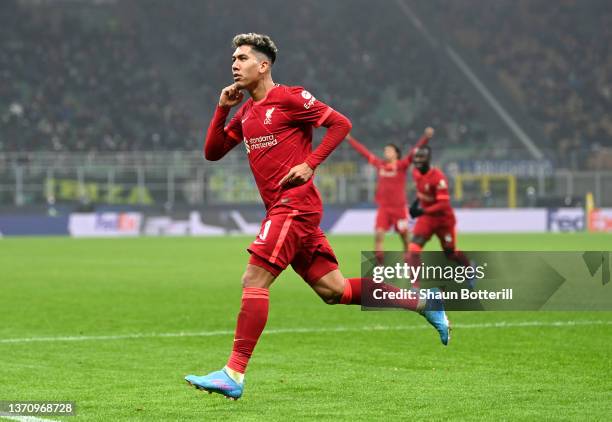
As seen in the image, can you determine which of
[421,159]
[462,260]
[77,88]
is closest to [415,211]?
[421,159]

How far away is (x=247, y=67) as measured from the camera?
764cm

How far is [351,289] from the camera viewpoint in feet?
25.7

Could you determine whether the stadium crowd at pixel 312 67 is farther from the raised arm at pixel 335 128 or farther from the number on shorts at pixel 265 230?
the number on shorts at pixel 265 230

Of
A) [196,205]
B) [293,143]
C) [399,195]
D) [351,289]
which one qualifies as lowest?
[196,205]

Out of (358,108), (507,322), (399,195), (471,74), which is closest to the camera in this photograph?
(507,322)

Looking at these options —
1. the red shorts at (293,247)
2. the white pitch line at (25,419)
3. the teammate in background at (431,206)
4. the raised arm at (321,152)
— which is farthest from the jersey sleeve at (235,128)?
the teammate in background at (431,206)

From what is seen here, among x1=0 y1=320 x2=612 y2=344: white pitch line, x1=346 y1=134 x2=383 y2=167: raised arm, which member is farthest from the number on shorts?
x1=346 y1=134 x2=383 y2=167: raised arm

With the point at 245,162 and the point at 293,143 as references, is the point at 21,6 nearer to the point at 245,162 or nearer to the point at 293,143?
the point at 245,162

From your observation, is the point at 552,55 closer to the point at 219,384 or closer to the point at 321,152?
the point at 321,152

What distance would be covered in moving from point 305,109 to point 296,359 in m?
2.75

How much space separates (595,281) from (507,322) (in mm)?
2093

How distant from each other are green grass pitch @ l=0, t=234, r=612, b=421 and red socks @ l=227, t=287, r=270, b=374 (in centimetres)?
34

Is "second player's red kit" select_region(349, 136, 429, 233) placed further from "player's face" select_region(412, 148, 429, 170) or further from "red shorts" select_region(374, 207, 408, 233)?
"player's face" select_region(412, 148, 429, 170)

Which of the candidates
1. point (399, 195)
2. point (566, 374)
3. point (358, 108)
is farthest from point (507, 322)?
point (358, 108)
